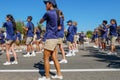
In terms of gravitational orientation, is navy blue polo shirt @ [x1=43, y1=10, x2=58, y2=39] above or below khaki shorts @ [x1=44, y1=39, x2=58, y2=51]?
above

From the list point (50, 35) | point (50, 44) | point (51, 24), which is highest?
point (51, 24)

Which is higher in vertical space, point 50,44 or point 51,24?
point 51,24

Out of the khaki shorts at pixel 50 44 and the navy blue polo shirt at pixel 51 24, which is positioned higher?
the navy blue polo shirt at pixel 51 24

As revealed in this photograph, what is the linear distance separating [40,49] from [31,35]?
425cm

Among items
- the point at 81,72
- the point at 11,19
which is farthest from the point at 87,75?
the point at 11,19

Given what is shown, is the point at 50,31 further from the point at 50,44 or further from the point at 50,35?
the point at 50,44

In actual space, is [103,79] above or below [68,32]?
below

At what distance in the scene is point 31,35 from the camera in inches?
631

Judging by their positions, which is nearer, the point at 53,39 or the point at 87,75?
the point at 53,39

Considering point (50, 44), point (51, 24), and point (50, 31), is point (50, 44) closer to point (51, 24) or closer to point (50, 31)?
point (50, 31)

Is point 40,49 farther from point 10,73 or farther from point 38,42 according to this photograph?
point 10,73

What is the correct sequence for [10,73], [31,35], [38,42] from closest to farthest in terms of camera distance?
1. [10,73]
2. [31,35]
3. [38,42]

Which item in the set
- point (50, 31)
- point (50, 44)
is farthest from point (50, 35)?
point (50, 44)

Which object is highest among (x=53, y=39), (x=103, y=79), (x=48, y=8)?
(x=48, y=8)
